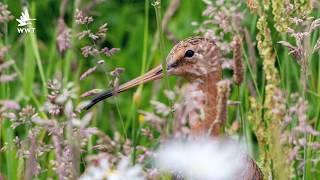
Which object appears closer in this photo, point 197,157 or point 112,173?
point 112,173

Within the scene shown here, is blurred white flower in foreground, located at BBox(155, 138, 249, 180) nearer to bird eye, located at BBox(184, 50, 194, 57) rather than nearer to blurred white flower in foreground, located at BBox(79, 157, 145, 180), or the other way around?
blurred white flower in foreground, located at BBox(79, 157, 145, 180)

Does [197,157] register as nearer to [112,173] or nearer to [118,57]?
[112,173]

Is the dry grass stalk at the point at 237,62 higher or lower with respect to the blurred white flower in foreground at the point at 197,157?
higher

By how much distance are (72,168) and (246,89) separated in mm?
1638

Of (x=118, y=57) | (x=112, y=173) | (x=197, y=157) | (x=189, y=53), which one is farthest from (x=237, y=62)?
(x=118, y=57)

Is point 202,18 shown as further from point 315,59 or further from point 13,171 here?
point 13,171

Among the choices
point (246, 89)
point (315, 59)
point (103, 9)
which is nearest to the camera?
point (246, 89)

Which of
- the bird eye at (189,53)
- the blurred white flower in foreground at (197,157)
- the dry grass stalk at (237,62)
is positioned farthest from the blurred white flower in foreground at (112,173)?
the bird eye at (189,53)

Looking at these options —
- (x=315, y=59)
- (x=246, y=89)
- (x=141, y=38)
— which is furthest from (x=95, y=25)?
(x=246, y=89)

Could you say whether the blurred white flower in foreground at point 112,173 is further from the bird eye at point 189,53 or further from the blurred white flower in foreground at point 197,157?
the bird eye at point 189,53

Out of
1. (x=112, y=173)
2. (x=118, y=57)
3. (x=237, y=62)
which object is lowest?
(x=112, y=173)

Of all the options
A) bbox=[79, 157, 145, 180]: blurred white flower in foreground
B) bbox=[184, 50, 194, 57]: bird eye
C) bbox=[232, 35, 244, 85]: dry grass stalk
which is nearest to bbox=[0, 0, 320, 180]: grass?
bbox=[184, 50, 194, 57]: bird eye

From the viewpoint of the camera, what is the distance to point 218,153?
240cm

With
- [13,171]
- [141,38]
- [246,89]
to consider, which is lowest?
[13,171]
